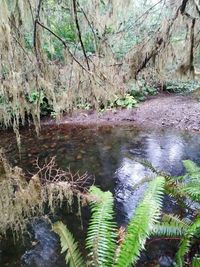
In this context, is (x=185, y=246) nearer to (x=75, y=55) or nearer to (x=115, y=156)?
(x=75, y=55)

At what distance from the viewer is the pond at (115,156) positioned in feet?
12.9

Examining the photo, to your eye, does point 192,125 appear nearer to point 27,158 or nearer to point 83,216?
point 27,158

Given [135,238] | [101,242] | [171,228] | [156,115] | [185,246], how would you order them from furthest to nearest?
[156,115] < [171,228] < [185,246] < [101,242] < [135,238]

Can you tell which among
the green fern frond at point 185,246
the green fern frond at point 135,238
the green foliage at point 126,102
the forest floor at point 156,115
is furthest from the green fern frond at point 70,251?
the green foliage at point 126,102

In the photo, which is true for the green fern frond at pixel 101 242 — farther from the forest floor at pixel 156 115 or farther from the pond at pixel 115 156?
the forest floor at pixel 156 115

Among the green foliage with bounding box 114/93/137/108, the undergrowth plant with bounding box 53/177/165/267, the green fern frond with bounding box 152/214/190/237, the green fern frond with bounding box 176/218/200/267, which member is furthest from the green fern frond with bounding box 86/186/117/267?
the green foliage with bounding box 114/93/137/108

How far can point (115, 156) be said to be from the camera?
22.1 ft

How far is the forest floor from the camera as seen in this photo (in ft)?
29.6

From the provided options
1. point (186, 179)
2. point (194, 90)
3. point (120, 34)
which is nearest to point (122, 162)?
point (186, 179)

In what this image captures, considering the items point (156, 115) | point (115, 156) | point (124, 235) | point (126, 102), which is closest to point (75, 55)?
point (124, 235)

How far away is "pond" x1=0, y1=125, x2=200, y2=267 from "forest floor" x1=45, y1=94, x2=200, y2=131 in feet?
1.75

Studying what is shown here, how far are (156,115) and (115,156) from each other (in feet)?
11.1

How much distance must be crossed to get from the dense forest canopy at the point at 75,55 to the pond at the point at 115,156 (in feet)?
3.85

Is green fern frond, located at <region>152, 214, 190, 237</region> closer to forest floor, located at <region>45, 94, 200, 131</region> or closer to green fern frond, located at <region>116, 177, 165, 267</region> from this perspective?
green fern frond, located at <region>116, 177, 165, 267</region>
